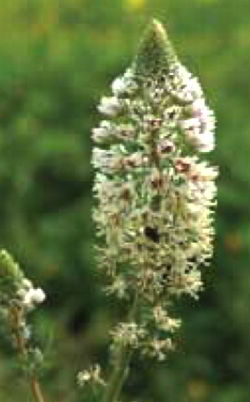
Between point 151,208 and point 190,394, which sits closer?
point 151,208

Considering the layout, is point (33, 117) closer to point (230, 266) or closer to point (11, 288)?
point (230, 266)

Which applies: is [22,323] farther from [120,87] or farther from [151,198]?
[120,87]

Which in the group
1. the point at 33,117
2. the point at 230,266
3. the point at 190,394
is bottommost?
the point at 190,394

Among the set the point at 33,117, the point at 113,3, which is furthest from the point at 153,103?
the point at 113,3

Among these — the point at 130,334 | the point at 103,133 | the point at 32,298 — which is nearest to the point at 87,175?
the point at 32,298

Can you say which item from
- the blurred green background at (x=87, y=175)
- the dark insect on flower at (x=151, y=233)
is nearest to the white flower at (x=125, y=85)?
the dark insect on flower at (x=151, y=233)

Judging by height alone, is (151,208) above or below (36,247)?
below
